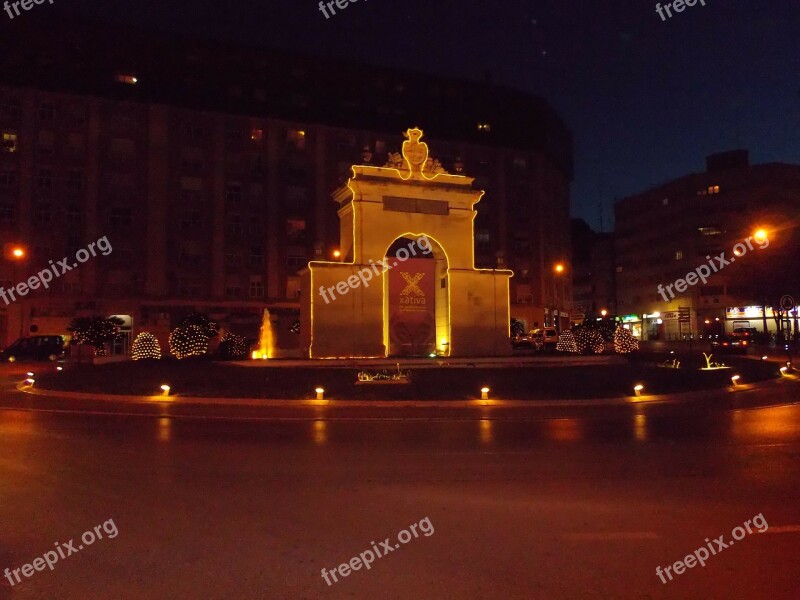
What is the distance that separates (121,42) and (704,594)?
65.0m

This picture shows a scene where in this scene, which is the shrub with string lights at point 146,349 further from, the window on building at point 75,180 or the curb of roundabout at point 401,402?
the window on building at point 75,180

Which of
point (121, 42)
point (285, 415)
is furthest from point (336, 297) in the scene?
point (121, 42)

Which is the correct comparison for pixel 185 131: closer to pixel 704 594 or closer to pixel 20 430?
pixel 20 430

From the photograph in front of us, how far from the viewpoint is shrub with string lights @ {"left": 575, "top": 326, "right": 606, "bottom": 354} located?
33188 millimetres

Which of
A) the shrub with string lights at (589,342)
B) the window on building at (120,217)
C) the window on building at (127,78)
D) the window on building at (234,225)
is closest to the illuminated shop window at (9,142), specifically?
the window on building at (120,217)

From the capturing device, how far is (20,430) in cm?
1426

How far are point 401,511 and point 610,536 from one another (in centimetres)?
221

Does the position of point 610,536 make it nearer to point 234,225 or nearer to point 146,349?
point 146,349

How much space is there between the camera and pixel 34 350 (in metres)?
44.6

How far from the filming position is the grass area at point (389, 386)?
21.5 metres

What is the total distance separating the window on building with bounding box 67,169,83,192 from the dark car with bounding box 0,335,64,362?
17.0 metres

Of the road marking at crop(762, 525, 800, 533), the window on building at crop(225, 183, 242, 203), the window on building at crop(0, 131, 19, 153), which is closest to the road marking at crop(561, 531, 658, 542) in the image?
the road marking at crop(762, 525, 800, 533)

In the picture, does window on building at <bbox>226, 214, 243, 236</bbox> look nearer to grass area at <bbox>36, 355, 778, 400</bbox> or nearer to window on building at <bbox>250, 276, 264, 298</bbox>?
window on building at <bbox>250, 276, 264, 298</bbox>

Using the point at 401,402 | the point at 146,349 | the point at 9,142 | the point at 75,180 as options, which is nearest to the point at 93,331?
the point at 146,349
